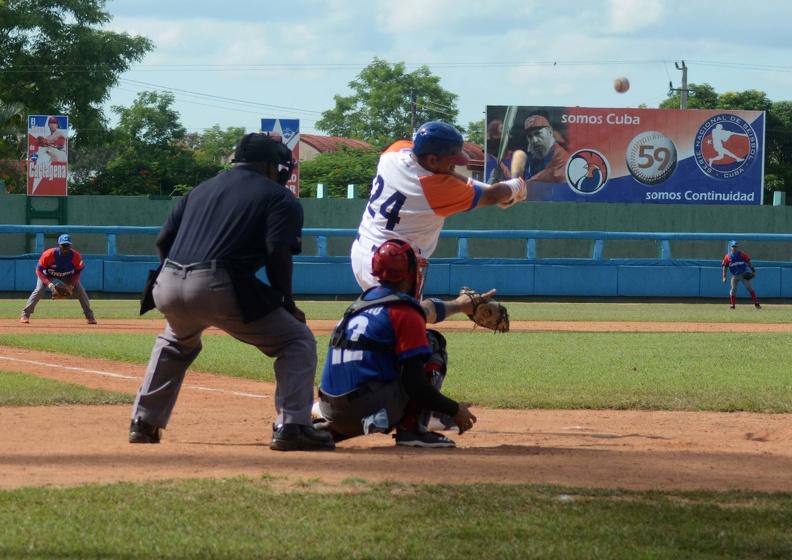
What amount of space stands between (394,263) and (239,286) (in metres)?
0.88

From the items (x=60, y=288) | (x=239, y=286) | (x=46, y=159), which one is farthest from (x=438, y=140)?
(x=46, y=159)

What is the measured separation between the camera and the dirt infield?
595cm

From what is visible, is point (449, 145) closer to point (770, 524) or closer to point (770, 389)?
point (770, 524)

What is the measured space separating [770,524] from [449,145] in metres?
3.10

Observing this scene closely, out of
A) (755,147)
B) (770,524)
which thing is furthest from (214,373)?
(755,147)

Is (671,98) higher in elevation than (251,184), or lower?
higher

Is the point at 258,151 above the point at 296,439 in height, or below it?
above

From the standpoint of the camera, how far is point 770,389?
423 inches

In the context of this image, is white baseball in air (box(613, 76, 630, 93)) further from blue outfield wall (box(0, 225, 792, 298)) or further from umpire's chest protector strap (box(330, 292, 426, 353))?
umpire's chest protector strap (box(330, 292, 426, 353))

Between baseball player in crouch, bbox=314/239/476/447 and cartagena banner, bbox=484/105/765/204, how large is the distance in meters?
37.6

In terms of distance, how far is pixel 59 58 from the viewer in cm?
5012

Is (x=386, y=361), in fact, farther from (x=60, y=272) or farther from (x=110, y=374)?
(x=60, y=272)

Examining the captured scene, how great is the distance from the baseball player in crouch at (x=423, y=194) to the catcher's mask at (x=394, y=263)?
327 mm

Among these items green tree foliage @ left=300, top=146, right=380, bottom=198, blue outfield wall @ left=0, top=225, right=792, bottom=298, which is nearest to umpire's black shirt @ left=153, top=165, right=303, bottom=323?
blue outfield wall @ left=0, top=225, right=792, bottom=298
